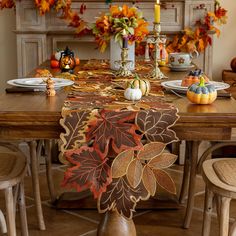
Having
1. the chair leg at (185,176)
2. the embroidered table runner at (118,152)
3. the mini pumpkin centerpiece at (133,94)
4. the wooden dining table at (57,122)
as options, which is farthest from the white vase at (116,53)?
the embroidered table runner at (118,152)

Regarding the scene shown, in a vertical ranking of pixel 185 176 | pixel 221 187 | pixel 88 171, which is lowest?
pixel 185 176

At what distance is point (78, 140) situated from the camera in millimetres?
1729

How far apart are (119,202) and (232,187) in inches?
18.2

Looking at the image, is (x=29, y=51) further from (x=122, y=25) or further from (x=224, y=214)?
(x=224, y=214)

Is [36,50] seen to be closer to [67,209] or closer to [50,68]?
[50,68]

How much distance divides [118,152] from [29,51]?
8.93ft

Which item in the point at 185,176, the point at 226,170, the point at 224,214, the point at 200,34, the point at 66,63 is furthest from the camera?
the point at 200,34

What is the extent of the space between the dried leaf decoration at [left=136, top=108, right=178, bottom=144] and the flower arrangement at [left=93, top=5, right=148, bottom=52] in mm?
905

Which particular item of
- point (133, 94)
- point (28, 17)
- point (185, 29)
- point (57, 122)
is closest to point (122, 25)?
point (133, 94)

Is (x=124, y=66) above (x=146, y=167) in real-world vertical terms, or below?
above

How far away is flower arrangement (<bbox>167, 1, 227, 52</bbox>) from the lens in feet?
13.6

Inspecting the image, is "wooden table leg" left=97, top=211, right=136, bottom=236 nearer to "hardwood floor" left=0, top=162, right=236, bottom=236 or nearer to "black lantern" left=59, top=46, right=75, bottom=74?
"hardwood floor" left=0, top=162, right=236, bottom=236

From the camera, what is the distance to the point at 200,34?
416 centimetres

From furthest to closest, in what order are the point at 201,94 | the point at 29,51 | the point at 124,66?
the point at 29,51, the point at 124,66, the point at 201,94
